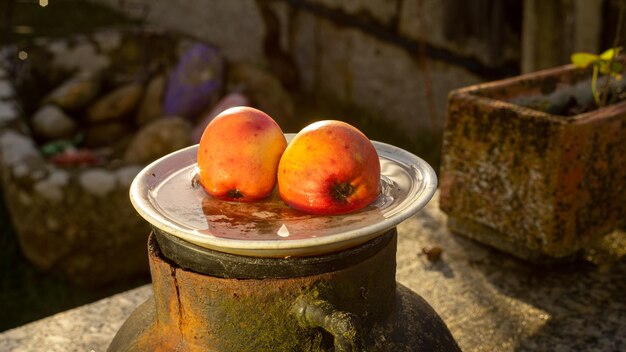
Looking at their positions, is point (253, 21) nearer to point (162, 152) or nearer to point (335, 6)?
point (335, 6)

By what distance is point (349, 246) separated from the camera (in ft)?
4.27

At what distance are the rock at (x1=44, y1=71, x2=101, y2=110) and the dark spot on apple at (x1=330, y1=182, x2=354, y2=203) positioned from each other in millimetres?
5093

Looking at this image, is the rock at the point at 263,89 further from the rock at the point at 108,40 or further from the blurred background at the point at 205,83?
the rock at the point at 108,40

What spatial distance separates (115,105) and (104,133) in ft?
0.86

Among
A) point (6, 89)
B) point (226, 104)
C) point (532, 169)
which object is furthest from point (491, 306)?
point (6, 89)

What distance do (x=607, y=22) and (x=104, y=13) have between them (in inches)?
303

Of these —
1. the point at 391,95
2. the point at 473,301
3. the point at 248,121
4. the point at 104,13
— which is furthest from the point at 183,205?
the point at 104,13

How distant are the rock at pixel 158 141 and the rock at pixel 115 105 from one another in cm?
93

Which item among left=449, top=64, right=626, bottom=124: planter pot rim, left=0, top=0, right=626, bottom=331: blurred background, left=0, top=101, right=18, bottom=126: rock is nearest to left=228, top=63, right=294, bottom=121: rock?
left=0, top=0, right=626, bottom=331: blurred background

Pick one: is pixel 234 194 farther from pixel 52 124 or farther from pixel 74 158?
pixel 52 124

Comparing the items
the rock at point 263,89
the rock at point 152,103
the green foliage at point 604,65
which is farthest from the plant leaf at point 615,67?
the rock at point 152,103

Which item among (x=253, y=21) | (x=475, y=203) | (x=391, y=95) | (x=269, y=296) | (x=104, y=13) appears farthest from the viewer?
(x=104, y=13)

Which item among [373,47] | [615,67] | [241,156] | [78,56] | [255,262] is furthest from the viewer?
[78,56]

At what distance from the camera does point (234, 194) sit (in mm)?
1398
